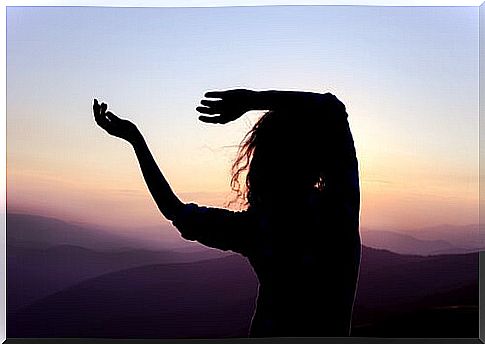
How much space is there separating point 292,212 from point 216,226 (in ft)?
1.65

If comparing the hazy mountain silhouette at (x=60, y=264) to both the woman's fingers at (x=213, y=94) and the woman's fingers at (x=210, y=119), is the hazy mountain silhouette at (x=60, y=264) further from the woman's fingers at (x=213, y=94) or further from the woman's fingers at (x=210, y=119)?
the woman's fingers at (x=213, y=94)

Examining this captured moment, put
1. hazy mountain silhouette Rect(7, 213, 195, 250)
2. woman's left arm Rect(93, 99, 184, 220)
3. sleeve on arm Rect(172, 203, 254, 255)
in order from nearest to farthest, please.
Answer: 1. sleeve on arm Rect(172, 203, 254, 255)
2. woman's left arm Rect(93, 99, 184, 220)
3. hazy mountain silhouette Rect(7, 213, 195, 250)

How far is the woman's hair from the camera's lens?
614 cm

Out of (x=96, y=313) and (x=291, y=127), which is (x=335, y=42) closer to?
(x=291, y=127)

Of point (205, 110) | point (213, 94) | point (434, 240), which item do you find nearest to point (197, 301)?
point (205, 110)

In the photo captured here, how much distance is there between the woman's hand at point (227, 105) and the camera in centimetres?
629

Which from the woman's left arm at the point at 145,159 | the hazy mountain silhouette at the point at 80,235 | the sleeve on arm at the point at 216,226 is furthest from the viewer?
the hazy mountain silhouette at the point at 80,235

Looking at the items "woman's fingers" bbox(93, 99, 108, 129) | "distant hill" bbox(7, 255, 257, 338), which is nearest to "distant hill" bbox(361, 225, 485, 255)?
"distant hill" bbox(7, 255, 257, 338)

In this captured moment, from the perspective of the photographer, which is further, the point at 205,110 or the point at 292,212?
the point at 205,110

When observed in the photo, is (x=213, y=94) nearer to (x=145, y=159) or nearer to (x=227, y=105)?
(x=227, y=105)

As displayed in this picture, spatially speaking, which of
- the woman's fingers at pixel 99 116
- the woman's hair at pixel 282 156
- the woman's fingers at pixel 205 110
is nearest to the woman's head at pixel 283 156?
the woman's hair at pixel 282 156

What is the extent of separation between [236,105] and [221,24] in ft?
1.88

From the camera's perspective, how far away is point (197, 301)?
6.42 meters

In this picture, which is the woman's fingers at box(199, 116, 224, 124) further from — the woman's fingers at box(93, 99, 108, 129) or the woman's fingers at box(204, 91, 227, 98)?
the woman's fingers at box(93, 99, 108, 129)
